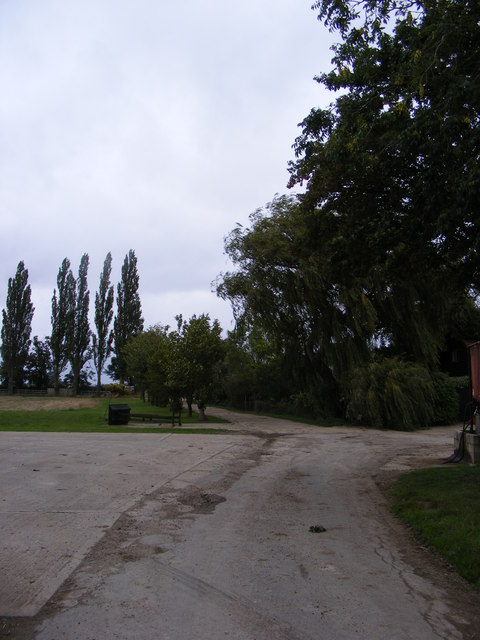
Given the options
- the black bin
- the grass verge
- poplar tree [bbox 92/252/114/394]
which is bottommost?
the grass verge

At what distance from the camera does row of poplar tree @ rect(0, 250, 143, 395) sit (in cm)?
6944

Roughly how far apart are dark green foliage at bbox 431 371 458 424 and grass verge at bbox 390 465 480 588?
17123 millimetres

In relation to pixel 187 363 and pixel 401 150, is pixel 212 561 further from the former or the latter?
pixel 187 363

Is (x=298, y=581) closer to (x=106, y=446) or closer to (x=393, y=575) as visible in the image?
(x=393, y=575)

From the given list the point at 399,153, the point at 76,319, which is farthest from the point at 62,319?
the point at 399,153

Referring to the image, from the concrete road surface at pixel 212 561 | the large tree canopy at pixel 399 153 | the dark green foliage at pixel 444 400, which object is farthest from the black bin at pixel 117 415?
the large tree canopy at pixel 399 153

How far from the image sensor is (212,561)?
546 centimetres

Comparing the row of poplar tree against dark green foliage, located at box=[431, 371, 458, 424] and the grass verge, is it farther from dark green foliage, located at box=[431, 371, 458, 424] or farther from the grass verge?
the grass verge

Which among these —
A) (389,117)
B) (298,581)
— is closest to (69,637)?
(298,581)

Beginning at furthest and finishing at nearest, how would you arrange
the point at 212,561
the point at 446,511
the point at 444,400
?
the point at 444,400
the point at 446,511
the point at 212,561

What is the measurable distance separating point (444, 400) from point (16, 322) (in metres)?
61.0

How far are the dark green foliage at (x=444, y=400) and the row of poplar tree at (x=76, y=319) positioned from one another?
47.7 metres

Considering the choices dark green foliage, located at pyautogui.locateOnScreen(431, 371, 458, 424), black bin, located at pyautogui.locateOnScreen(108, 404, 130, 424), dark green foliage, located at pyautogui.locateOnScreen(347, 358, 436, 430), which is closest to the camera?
dark green foliage, located at pyautogui.locateOnScreen(347, 358, 436, 430)

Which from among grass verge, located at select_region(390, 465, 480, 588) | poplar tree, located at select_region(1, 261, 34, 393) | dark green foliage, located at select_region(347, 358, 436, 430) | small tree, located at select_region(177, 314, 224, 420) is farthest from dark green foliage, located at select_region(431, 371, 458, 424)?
poplar tree, located at select_region(1, 261, 34, 393)
